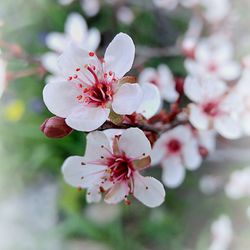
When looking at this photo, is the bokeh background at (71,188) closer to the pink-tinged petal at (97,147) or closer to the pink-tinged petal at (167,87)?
the pink-tinged petal at (167,87)

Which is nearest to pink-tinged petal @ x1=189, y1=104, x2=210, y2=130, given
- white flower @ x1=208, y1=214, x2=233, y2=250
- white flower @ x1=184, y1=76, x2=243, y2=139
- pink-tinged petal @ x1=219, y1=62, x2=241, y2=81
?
white flower @ x1=184, y1=76, x2=243, y2=139

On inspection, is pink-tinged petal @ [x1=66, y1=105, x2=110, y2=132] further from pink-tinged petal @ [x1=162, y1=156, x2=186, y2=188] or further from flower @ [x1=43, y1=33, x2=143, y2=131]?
Result: pink-tinged petal @ [x1=162, y1=156, x2=186, y2=188]

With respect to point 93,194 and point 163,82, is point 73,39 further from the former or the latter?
point 93,194

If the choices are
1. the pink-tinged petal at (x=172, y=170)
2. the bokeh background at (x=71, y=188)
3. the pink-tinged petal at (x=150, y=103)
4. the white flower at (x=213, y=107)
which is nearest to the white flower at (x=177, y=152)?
the pink-tinged petal at (x=172, y=170)

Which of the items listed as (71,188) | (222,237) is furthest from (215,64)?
(71,188)

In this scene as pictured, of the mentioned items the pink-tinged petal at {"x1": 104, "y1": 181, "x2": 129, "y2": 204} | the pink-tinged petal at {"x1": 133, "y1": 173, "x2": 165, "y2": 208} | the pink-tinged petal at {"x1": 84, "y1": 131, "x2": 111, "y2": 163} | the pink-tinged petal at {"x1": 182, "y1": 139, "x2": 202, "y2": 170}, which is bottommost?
the pink-tinged petal at {"x1": 182, "y1": 139, "x2": 202, "y2": 170}

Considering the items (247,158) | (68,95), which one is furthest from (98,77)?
(247,158)
